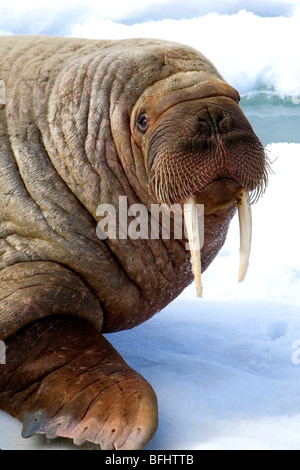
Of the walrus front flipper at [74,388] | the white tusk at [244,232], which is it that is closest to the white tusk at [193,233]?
the white tusk at [244,232]

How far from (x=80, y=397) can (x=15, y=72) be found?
2.43 m

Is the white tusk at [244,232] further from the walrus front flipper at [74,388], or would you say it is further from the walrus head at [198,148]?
the walrus front flipper at [74,388]

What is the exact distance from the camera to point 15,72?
206 inches

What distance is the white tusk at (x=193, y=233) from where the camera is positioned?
4.51m

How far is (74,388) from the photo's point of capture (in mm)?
4164

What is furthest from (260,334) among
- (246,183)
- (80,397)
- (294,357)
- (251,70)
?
(251,70)

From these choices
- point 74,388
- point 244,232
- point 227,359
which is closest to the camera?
point 74,388

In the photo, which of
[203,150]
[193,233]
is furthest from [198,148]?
[193,233]

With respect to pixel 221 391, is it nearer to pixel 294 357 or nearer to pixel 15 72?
pixel 294 357

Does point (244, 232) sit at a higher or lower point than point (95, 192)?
lower

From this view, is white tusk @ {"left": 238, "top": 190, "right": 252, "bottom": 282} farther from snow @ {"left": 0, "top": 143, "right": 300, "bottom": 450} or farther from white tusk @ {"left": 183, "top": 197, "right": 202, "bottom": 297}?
snow @ {"left": 0, "top": 143, "right": 300, "bottom": 450}

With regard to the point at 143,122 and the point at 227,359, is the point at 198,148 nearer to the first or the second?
the point at 143,122

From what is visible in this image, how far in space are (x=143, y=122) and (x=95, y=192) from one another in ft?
1.83

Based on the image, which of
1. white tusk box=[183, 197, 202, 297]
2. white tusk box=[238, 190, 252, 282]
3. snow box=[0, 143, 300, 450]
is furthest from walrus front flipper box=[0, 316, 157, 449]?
white tusk box=[238, 190, 252, 282]
